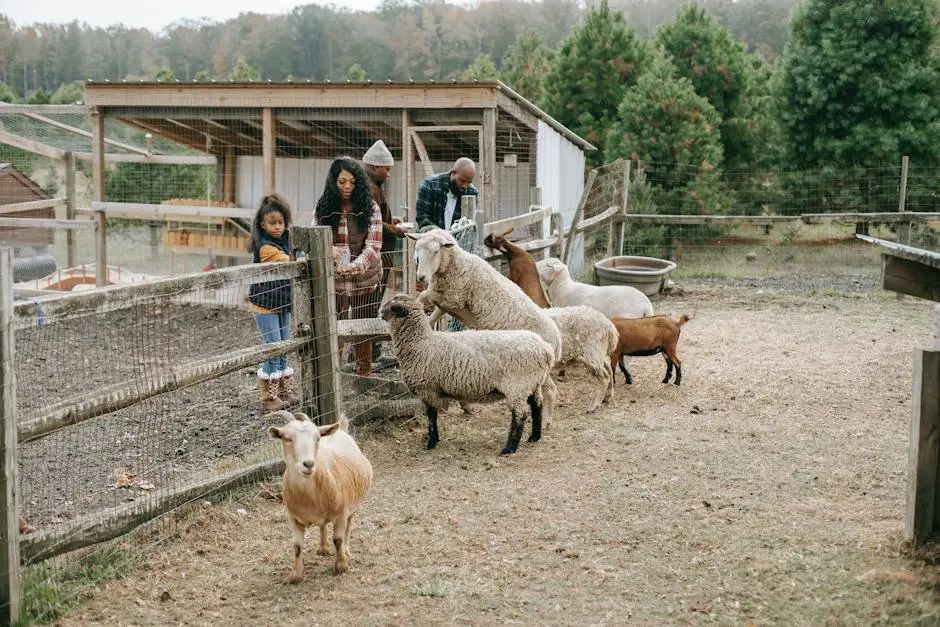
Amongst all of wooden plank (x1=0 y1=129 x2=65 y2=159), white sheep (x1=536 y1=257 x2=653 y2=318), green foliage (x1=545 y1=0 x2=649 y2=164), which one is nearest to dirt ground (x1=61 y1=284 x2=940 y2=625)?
white sheep (x1=536 y1=257 x2=653 y2=318)

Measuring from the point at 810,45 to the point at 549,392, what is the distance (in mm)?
13949

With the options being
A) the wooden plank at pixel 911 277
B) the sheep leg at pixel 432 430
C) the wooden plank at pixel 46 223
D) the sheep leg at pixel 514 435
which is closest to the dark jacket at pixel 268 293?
the sheep leg at pixel 432 430

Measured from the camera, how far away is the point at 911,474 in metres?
4.25

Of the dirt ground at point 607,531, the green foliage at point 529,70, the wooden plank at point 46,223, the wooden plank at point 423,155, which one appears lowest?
the dirt ground at point 607,531

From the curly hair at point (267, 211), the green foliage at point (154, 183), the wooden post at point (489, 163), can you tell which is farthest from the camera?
the green foliage at point (154, 183)

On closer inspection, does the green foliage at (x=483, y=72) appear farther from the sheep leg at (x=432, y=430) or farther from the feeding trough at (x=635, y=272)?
the sheep leg at (x=432, y=430)

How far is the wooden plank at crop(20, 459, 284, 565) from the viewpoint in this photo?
377 centimetres

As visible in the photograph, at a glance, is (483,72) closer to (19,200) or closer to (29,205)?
(19,200)

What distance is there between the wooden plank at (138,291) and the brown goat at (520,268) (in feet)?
9.87

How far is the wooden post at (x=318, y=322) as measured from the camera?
17.9 feet

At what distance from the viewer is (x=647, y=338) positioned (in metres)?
7.72

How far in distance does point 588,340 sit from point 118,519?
4036mm

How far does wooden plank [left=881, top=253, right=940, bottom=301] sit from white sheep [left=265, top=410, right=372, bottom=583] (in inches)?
100

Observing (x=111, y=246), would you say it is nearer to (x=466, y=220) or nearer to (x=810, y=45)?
(x=810, y=45)
